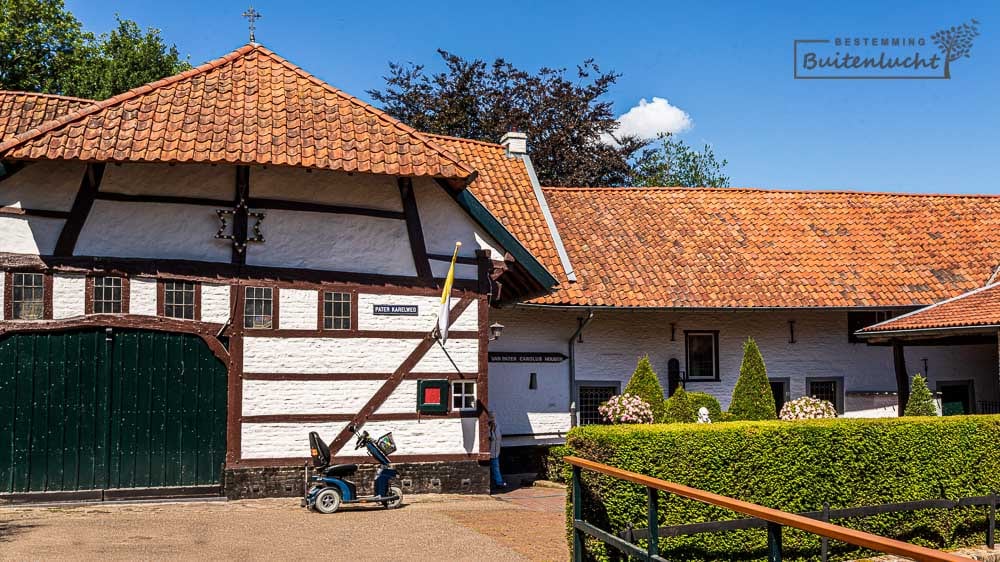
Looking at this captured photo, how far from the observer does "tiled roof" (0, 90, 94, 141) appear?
14.9 metres

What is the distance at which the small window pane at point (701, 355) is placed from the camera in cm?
1955

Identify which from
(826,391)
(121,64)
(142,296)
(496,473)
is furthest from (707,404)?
(121,64)

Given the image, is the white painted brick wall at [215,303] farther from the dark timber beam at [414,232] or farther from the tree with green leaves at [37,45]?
the tree with green leaves at [37,45]

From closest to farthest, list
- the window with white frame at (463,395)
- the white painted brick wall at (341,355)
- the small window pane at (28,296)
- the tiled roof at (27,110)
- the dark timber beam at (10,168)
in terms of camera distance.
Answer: the dark timber beam at (10,168), the small window pane at (28,296), the white painted brick wall at (341,355), the window with white frame at (463,395), the tiled roof at (27,110)

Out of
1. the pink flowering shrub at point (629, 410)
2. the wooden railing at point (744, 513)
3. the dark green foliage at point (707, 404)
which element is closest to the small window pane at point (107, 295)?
the wooden railing at point (744, 513)

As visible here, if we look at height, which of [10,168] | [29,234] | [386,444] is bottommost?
[386,444]

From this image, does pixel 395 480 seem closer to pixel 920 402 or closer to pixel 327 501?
pixel 327 501

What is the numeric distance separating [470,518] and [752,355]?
7406 mm

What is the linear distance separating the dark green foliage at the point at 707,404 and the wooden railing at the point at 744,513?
8320 millimetres

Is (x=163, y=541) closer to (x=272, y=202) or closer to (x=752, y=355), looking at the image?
(x=272, y=202)

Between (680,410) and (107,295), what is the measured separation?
30.9ft

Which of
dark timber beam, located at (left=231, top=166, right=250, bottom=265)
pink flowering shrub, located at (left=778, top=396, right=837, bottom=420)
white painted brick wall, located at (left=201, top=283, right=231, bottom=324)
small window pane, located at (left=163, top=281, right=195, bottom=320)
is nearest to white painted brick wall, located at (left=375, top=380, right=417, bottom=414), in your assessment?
white painted brick wall, located at (left=201, top=283, right=231, bottom=324)

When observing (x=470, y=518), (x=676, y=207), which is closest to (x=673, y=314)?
(x=676, y=207)

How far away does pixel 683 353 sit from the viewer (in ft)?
63.6
